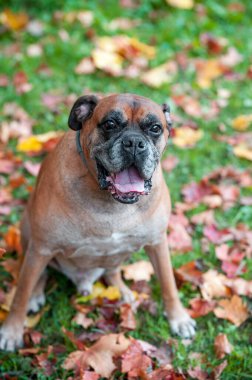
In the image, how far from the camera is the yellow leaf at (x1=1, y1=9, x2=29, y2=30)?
6.02 metres

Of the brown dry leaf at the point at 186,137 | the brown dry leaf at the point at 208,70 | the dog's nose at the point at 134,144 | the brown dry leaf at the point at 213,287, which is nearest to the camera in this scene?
the dog's nose at the point at 134,144

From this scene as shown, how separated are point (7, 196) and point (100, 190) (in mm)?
1514

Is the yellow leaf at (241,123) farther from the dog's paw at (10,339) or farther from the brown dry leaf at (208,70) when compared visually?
the dog's paw at (10,339)

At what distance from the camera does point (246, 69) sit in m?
5.90

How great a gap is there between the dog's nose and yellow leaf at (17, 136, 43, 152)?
203 cm

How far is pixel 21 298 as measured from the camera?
3289 millimetres

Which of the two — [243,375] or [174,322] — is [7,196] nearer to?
[174,322]

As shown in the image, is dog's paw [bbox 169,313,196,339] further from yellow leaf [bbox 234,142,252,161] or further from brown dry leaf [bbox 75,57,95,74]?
brown dry leaf [bbox 75,57,95,74]

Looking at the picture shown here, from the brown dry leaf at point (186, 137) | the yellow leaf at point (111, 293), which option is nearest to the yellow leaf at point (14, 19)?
the brown dry leaf at point (186, 137)

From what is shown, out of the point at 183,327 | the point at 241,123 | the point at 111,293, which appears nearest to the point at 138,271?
the point at 111,293

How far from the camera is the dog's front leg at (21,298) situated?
3191 mm

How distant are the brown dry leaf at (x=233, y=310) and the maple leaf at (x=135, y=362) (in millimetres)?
620

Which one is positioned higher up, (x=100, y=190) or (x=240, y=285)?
(x=100, y=190)

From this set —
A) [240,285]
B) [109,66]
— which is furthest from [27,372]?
[109,66]
